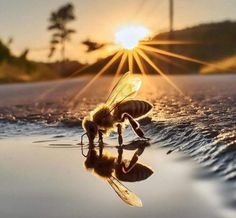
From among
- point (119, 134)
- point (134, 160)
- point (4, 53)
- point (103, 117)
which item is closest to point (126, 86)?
point (103, 117)

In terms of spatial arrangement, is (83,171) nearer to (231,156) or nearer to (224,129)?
(231,156)

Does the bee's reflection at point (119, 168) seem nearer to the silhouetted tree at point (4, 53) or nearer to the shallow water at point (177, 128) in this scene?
the shallow water at point (177, 128)

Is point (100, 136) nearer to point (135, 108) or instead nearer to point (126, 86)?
point (135, 108)

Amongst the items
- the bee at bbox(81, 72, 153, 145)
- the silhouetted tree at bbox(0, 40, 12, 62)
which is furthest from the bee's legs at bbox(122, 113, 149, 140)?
the silhouetted tree at bbox(0, 40, 12, 62)

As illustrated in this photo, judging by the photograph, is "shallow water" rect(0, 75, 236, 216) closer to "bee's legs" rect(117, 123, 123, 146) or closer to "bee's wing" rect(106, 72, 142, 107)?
"bee's legs" rect(117, 123, 123, 146)

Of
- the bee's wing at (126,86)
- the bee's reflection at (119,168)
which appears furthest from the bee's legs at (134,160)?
the bee's wing at (126,86)

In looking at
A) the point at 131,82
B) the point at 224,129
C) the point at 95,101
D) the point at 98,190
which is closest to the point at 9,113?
the point at 95,101
